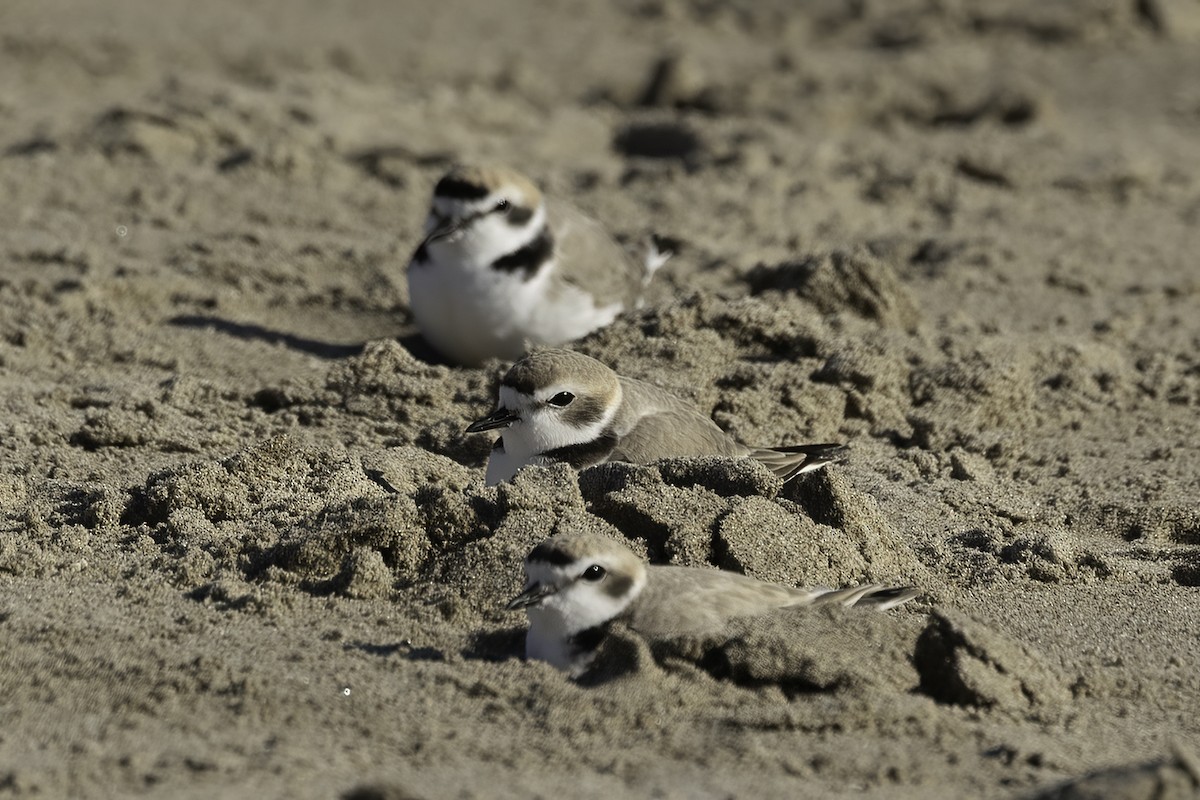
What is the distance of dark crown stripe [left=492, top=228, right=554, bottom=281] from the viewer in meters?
8.40

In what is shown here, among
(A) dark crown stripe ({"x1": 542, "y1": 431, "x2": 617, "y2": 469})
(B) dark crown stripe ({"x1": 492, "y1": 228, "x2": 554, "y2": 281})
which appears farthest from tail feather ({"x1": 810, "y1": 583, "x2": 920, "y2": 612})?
(B) dark crown stripe ({"x1": 492, "y1": 228, "x2": 554, "y2": 281})

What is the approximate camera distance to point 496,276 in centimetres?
838

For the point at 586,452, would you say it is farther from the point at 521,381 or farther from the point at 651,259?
the point at 651,259

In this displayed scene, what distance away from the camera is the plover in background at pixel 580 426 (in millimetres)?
6262

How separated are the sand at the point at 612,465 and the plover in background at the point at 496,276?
362 millimetres

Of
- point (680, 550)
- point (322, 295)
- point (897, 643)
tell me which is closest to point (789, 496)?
point (680, 550)

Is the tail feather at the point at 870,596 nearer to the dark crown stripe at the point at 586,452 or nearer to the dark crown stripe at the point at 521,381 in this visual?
the dark crown stripe at the point at 586,452

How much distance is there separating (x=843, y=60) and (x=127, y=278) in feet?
26.8

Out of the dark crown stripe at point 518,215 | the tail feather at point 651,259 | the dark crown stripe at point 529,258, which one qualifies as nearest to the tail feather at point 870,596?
the dark crown stripe at point 529,258

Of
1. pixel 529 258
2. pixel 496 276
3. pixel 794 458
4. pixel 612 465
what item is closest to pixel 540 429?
pixel 612 465

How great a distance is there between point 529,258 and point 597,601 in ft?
12.7

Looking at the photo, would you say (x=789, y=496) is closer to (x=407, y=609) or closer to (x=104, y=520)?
(x=407, y=609)

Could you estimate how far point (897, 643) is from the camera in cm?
487

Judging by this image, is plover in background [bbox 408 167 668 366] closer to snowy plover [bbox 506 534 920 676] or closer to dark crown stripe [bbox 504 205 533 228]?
dark crown stripe [bbox 504 205 533 228]
